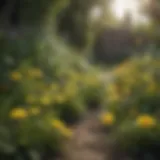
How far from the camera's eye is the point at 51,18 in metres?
11.0

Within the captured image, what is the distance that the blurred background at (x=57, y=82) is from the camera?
5.32 m

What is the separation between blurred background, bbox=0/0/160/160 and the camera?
5.32 metres

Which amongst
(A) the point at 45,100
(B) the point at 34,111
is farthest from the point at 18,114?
(A) the point at 45,100

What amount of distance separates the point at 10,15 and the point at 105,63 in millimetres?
7451

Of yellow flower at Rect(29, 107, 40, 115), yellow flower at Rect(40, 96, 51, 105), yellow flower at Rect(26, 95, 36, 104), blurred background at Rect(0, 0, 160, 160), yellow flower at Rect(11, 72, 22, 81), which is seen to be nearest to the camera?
blurred background at Rect(0, 0, 160, 160)

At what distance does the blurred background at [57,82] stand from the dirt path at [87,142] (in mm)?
180

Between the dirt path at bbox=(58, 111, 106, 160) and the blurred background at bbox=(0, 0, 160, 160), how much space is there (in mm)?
180

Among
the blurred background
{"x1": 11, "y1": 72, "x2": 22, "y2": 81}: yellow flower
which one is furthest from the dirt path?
{"x1": 11, "y1": 72, "x2": 22, "y2": 81}: yellow flower

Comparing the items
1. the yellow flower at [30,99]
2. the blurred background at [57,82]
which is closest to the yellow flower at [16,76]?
the blurred background at [57,82]

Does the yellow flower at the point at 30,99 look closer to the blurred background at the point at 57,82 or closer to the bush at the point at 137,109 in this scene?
the blurred background at the point at 57,82

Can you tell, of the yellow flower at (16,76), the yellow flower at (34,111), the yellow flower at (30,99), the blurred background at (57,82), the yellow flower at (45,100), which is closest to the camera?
the blurred background at (57,82)

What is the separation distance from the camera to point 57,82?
8.47 meters

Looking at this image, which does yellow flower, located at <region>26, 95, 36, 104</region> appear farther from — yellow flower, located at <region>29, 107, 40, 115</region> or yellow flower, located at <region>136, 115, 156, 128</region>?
yellow flower, located at <region>136, 115, 156, 128</region>

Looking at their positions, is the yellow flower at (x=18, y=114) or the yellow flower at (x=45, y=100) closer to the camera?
the yellow flower at (x=18, y=114)
